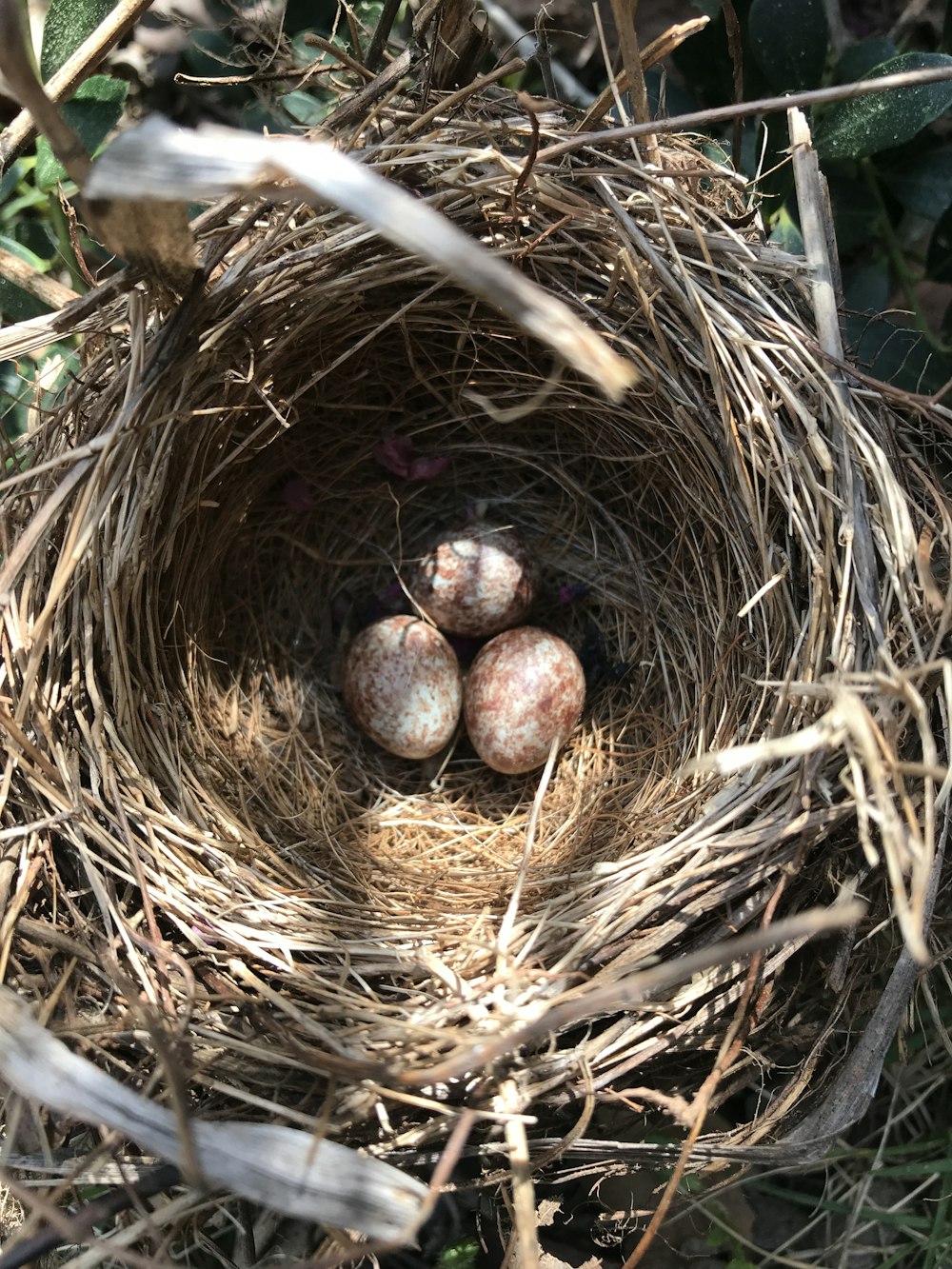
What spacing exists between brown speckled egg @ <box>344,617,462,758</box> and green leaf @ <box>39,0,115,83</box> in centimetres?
90

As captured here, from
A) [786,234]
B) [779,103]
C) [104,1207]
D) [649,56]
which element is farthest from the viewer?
[786,234]

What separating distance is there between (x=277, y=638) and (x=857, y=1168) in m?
1.19

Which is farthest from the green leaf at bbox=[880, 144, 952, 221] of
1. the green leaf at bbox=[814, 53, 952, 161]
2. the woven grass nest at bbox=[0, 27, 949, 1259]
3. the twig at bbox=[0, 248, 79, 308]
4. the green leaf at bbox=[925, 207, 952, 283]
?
the twig at bbox=[0, 248, 79, 308]

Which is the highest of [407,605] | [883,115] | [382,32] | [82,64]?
[82,64]

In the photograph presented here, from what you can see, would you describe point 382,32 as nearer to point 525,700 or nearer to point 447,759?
point 525,700

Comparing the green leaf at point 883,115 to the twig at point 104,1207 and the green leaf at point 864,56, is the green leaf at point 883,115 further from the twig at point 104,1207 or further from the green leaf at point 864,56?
the twig at point 104,1207

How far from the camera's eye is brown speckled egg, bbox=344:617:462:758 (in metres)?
1.39

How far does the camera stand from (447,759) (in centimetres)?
148

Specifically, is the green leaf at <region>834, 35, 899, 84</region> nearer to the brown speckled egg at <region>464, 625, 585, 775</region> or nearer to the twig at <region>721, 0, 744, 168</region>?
the twig at <region>721, 0, 744, 168</region>

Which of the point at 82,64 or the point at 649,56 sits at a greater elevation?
the point at 82,64

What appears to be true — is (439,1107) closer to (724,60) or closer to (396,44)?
(396,44)

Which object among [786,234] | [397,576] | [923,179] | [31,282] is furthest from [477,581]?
[923,179]

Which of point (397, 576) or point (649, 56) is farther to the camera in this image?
point (397, 576)

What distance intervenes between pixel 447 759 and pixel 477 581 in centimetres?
30
